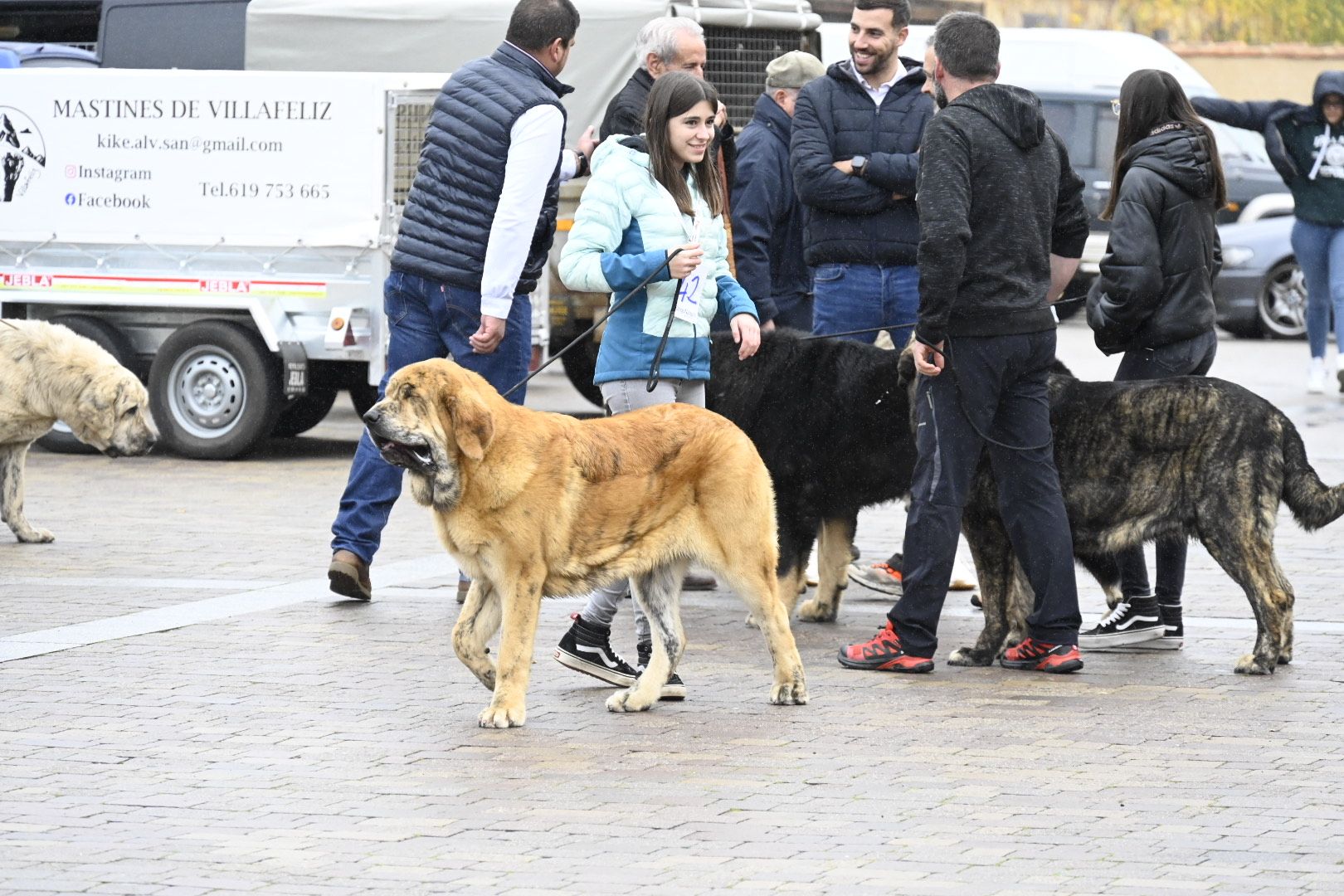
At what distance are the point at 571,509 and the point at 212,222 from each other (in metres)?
7.06

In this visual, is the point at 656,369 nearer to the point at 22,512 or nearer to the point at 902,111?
the point at 902,111

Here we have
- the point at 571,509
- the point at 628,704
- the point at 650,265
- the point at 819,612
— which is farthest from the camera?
the point at 819,612

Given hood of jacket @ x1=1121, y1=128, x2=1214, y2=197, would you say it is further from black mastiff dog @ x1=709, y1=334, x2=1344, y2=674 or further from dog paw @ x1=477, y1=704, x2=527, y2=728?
dog paw @ x1=477, y1=704, x2=527, y2=728

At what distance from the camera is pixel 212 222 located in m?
12.3

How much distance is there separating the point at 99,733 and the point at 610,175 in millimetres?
2555

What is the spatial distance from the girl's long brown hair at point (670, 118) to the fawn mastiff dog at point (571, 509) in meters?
0.88

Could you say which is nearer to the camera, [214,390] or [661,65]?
[661,65]

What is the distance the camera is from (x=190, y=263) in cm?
1241

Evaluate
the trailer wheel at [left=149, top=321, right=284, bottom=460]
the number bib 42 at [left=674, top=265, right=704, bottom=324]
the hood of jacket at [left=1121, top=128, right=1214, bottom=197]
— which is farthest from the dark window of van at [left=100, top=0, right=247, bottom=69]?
the hood of jacket at [left=1121, top=128, right=1214, bottom=197]

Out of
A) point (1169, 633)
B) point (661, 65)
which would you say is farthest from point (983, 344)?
point (661, 65)

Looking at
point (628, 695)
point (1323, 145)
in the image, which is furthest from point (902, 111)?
point (1323, 145)

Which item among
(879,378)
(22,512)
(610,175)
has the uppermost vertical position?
(610,175)

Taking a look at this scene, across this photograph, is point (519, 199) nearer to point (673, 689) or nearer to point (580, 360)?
point (673, 689)

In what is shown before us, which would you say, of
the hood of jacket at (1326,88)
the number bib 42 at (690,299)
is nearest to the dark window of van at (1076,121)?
the hood of jacket at (1326,88)
